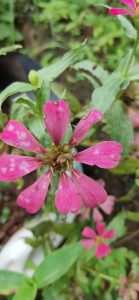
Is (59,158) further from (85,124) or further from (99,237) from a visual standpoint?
(99,237)

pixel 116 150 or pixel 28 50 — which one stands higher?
pixel 28 50

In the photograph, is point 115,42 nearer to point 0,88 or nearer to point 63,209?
point 0,88

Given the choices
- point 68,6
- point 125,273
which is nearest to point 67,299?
point 125,273

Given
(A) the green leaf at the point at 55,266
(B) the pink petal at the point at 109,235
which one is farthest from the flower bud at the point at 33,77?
(B) the pink petal at the point at 109,235

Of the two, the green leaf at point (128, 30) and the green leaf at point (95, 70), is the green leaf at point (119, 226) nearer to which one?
the green leaf at point (95, 70)

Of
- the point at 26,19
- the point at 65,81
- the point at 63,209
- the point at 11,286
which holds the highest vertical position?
the point at 26,19
